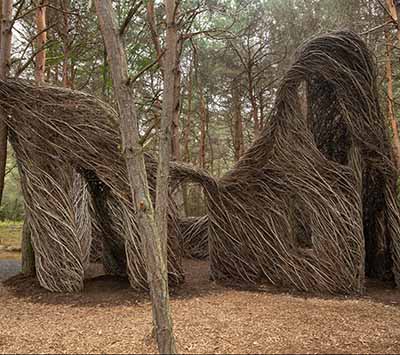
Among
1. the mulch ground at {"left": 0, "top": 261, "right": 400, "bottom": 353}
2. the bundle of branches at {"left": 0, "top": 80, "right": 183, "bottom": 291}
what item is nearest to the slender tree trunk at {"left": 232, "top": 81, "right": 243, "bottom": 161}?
the mulch ground at {"left": 0, "top": 261, "right": 400, "bottom": 353}

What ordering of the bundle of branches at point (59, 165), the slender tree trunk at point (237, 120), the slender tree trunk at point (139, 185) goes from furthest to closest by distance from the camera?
1. the slender tree trunk at point (237, 120)
2. the bundle of branches at point (59, 165)
3. the slender tree trunk at point (139, 185)

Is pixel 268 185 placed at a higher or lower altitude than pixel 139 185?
higher

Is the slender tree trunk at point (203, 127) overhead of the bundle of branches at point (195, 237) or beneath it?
overhead

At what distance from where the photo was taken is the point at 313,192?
496 centimetres

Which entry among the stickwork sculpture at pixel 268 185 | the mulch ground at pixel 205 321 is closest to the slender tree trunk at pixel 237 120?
the stickwork sculpture at pixel 268 185

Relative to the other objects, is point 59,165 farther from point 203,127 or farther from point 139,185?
point 203,127

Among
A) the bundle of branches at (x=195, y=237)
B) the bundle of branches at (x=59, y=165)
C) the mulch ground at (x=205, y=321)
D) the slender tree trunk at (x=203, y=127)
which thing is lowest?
the mulch ground at (x=205, y=321)

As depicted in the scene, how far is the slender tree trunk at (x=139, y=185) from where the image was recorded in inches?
95.5

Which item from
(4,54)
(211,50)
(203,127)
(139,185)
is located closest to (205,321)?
(139,185)

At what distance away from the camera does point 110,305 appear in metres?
4.28

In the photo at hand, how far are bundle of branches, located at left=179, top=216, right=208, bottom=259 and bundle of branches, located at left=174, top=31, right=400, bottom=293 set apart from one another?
2637mm

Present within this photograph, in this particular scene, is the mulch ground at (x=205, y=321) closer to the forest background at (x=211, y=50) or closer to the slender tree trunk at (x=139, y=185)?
the slender tree trunk at (x=139, y=185)

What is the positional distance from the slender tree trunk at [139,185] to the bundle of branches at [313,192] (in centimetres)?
274

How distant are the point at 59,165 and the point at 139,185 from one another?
265cm
